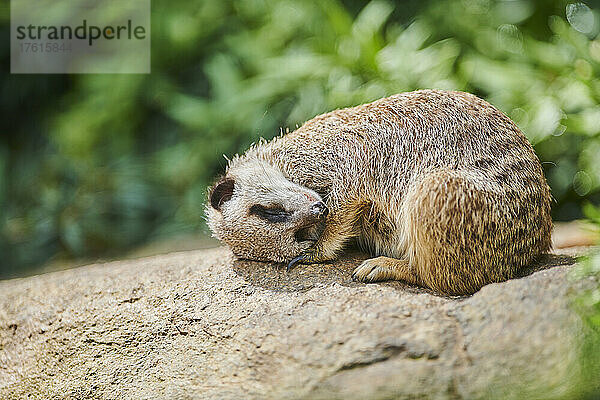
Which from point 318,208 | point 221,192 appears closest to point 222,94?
A: point 221,192

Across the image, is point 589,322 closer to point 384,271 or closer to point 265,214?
point 384,271

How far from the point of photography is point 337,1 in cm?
752

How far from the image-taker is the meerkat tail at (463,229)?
3584 millimetres

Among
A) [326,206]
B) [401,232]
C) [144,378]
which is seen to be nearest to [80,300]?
[144,378]

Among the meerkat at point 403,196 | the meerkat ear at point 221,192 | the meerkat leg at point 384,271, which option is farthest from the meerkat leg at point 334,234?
the meerkat ear at point 221,192

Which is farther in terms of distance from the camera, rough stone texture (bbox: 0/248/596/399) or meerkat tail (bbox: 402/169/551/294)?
meerkat tail (bbox: 402/169/551/294)

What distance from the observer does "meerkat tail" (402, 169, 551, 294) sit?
11.8 feet

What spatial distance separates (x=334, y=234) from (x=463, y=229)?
32.9 inches

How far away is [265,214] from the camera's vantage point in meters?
3.98

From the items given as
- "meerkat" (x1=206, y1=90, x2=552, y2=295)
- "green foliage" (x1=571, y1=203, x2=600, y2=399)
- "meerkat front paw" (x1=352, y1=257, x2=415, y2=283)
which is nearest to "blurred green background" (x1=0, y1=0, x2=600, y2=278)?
"meerkat" (x1=206, y1=90, x2=552, y2=295)

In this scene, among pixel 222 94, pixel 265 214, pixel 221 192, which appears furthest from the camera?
pixel 222 94

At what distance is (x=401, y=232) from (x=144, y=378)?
1.64 m

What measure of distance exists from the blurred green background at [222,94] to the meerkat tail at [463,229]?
98.8 inches

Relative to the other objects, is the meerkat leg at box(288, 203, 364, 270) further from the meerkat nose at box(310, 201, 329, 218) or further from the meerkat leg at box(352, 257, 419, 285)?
the meerkat leg at box(352, 257, 419, 285)
